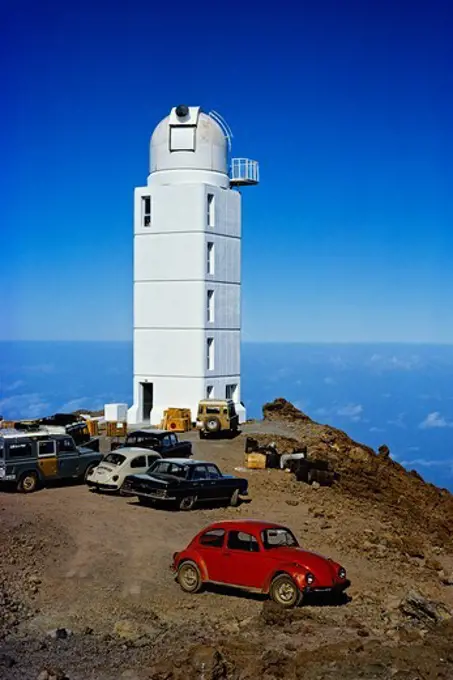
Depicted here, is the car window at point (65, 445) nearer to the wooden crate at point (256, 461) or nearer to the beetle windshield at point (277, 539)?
the wooden crate at point (256, 461)

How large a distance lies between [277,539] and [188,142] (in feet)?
91.3

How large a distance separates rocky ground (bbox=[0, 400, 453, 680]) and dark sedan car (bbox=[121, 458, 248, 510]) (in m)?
0.41

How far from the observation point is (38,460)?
25422 mm

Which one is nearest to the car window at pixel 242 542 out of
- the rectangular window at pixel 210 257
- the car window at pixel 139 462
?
the car window at pixel 139 462

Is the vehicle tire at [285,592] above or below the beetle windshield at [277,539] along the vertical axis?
below

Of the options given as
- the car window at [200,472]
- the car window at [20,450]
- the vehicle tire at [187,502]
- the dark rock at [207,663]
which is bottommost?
the dark rock at [207,663]

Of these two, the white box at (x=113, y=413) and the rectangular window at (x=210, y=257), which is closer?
the rectangular window at (x=210, y=257)

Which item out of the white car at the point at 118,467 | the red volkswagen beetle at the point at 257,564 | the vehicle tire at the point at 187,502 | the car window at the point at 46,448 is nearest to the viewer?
the red volkswagen beetle at the point at 257,564

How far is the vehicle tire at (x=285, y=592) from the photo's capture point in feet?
50.8

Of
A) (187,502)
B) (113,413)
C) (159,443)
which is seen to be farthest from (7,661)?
(113,413)

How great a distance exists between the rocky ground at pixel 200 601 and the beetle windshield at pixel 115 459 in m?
1.17

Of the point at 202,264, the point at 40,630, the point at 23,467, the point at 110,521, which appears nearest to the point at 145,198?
the point at 202,264

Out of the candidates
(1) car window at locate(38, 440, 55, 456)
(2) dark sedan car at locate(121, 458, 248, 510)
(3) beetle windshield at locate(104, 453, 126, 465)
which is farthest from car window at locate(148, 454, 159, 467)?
(1) car window at locate(38, 440, 55, 456)

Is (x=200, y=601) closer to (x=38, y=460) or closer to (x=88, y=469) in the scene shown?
(x=38, y=460)
